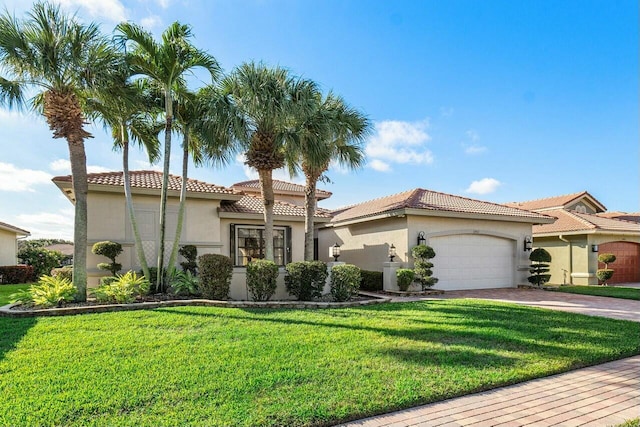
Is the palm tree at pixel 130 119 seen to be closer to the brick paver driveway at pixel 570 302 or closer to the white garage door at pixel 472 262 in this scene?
the brick paver driveway at pixel 570 302

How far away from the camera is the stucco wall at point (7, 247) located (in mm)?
22498

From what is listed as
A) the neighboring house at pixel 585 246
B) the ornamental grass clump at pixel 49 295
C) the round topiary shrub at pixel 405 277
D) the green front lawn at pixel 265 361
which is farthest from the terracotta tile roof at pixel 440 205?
the ornamental grass clump at pixel 49 295

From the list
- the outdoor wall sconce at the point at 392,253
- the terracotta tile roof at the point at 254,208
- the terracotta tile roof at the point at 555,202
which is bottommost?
the outdoor wall sconce at the point at 392,253

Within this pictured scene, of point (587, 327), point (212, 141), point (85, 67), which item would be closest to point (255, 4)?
point (212, 141)

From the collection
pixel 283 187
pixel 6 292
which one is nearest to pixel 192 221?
pixel 6 292

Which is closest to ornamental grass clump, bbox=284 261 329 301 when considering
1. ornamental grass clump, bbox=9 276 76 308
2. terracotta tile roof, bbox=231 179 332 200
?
ornamental grass clump, bbox=9 276 76 308

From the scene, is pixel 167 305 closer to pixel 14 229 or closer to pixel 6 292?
pixel 6 292

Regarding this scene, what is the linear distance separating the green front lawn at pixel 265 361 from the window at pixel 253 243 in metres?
6.06

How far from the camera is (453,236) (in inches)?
616

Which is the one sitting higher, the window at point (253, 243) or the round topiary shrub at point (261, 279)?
the window at point (253, 243)

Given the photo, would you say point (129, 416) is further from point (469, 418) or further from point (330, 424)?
point (469, 418)

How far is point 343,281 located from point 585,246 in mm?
15615

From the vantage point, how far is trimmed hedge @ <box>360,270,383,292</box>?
591 inches

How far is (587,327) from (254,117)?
34.3ft
